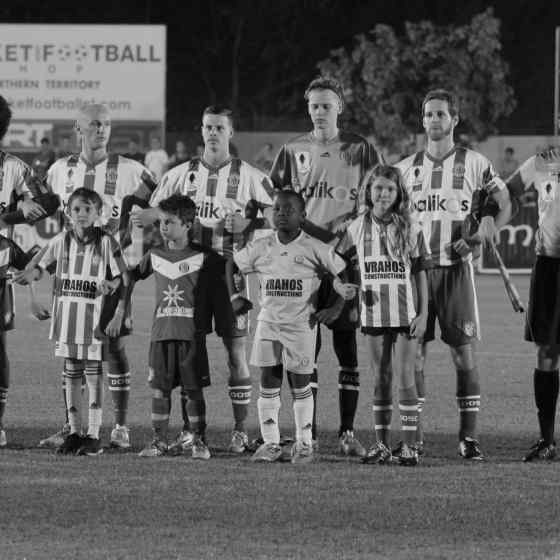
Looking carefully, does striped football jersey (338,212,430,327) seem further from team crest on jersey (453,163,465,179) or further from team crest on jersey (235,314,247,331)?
team crest on jersey (235,314,247,331)

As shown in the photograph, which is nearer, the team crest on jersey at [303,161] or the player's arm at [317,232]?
the player's arm at [317,232]

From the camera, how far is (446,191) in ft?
30.3

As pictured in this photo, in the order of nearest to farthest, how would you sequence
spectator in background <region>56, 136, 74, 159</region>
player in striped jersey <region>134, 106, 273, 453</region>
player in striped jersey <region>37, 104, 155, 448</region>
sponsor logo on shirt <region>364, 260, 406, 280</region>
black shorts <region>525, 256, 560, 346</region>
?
sponsor logo on shirt <region>364, 260, 406, 280</region>
black shorts <region>525, 256, 560, 346</region>
player in striped jersey <region>134, 106, 273, 453</region>
player in striped jersey <region>37, 104, 155, 448</region>
spectator in background <region>56, 136, 74, 159</region>

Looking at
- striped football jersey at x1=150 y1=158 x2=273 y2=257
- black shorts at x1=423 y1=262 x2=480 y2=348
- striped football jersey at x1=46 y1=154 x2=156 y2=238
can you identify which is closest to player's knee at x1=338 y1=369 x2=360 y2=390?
black shorts at x1=423 y1=262 x2=480 y2=348

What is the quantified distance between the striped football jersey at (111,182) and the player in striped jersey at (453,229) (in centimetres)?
165

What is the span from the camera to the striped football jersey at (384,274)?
8.91 metres

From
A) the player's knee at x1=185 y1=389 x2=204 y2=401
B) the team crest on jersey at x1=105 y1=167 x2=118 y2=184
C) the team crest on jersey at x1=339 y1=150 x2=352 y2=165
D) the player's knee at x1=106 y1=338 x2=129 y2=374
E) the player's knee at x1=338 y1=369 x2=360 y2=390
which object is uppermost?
the team crest on jersey at x1=339 y1=150 x2=352 y2=165

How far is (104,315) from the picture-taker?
30.6 feet

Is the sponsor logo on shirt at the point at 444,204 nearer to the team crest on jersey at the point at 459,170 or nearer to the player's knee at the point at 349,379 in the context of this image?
the team crest on jersey at the point at 459,170

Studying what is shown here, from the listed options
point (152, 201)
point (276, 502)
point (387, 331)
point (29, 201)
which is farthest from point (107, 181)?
point (276, 502)

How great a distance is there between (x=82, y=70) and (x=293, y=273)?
906 inches

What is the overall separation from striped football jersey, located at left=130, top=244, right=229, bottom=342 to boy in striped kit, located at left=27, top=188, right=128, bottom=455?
216 millimetres

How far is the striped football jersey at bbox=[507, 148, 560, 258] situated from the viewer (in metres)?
9.21

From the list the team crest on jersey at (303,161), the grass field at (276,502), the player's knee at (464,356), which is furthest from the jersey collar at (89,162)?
the player's knee at (464,356)
